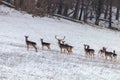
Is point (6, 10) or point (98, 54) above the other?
point (6, 10)

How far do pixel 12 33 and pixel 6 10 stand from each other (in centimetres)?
1546

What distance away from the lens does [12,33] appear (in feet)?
116

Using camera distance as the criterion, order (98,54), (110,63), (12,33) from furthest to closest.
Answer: (12,33) < (98,54) < (110,63)

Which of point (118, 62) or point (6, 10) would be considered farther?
point (6, 10)

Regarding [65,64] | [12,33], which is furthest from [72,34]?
[65,64]

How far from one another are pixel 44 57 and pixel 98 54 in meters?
6.88

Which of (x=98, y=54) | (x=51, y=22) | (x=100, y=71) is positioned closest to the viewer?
(x=100, y=71)

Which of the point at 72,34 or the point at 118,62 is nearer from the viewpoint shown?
the point at 118,62

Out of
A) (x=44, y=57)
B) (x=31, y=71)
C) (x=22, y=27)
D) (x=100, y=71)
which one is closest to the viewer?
(x=31, y=71)

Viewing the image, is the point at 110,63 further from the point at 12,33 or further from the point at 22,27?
the point at 22,27

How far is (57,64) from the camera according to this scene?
22578 millimetres

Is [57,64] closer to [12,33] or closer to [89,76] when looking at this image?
[89,76]

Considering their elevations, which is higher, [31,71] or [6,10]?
[6,10]

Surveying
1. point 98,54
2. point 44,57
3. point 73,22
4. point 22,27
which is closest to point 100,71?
point 44,57
